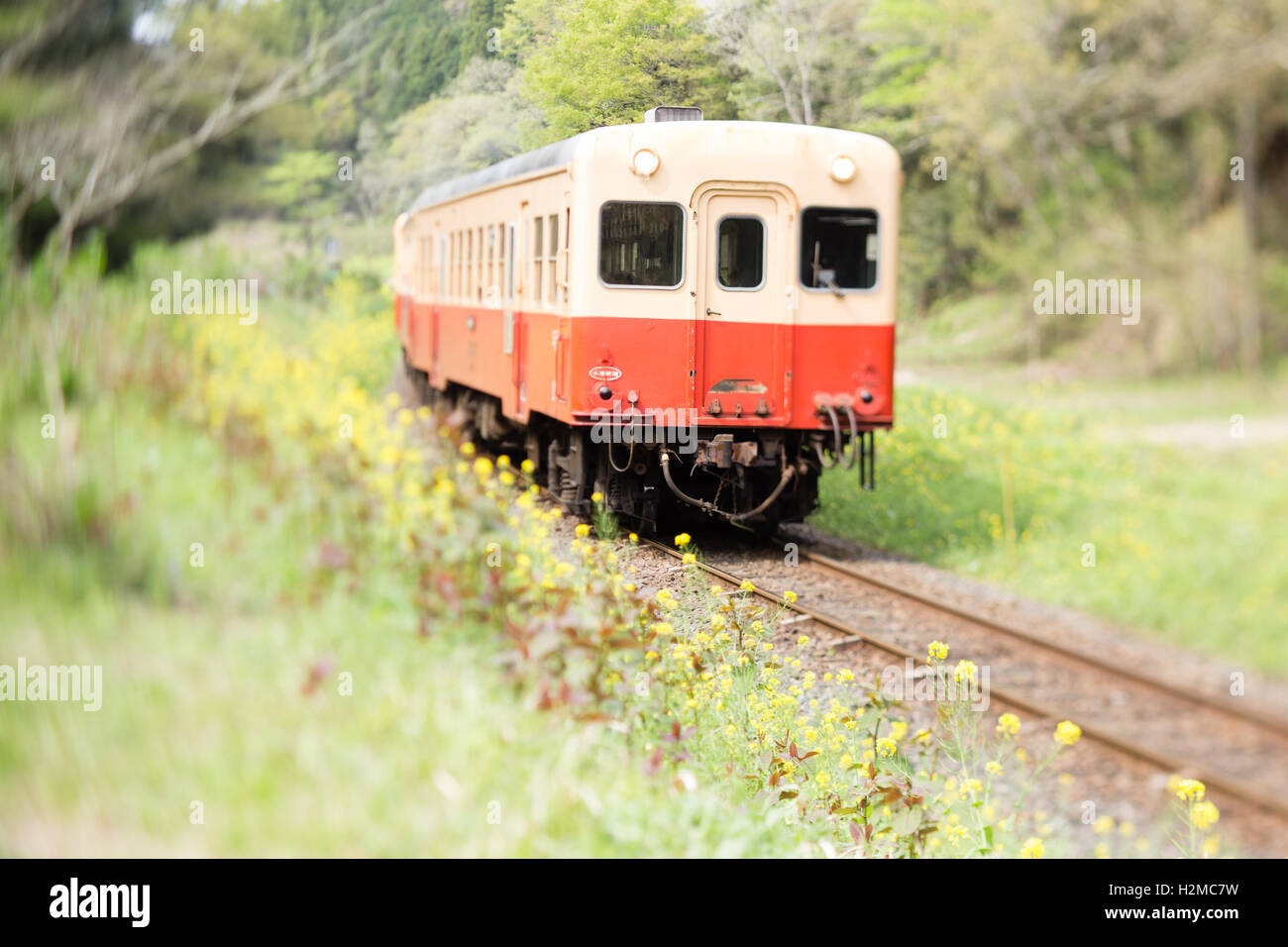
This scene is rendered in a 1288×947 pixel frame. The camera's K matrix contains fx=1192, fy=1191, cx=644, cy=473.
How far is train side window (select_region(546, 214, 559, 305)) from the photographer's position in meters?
6.29

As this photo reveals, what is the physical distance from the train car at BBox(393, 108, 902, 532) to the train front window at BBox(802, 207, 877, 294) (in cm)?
1

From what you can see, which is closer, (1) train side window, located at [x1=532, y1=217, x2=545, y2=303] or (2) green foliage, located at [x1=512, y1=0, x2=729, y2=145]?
(2) green foliage, located at [x1=512, y1=0, x2=729, y2=145]

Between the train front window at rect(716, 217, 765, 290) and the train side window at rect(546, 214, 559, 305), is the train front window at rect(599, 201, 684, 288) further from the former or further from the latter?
the train side window at rect(546, 214, 559, 305)

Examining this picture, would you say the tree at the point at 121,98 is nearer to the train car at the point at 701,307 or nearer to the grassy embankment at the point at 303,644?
the grassy embankment at the point at 303,644

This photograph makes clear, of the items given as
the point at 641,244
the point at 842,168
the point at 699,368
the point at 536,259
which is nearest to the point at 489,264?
the point at 536,259

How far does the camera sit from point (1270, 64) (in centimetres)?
761

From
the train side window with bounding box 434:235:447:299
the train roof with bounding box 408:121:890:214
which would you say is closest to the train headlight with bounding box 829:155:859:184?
the train roof with bounding box 408:121:890:214

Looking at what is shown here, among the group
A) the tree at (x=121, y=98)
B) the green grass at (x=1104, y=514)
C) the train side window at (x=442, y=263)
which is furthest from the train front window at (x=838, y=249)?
the train side window at (x=442, y=263)

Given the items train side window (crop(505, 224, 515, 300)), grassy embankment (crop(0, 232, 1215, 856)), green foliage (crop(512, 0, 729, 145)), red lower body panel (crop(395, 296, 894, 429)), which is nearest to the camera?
grassy embankment (crop(0, 232, 1215, 856))

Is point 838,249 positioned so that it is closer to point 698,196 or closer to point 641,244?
point 698,196

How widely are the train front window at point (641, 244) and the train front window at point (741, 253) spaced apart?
21 cm

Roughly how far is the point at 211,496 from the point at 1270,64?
7.08 meters

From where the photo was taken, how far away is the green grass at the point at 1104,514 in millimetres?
7996

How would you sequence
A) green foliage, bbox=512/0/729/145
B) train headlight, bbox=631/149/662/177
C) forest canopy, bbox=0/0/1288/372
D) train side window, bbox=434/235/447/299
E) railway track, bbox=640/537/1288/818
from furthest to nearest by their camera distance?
train side window, bbox=434/235/447/299
railway track, bbox=640/537/1288/818
train headlight, bbox=631/149/662/177
green foliage, bbox=512/0/729/145
forest canopy, bbox=0/0/1288/372
